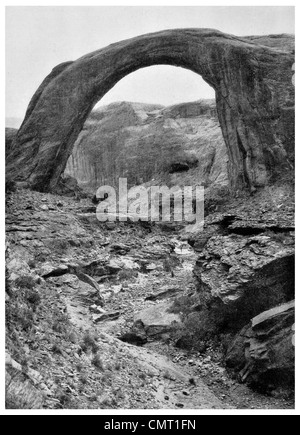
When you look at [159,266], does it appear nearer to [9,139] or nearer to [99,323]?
[99,323]

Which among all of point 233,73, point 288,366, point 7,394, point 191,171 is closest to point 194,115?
point 191,171

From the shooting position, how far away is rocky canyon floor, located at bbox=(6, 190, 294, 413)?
666 centimetres

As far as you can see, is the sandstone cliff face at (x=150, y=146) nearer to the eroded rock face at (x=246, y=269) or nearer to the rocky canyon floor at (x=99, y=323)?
the rocky canyon floor at (x=99, y=323)

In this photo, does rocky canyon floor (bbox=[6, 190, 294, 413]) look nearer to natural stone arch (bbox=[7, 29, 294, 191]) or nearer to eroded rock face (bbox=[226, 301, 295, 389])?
eroded rock face (bbox=[226, 301, 295, 389])

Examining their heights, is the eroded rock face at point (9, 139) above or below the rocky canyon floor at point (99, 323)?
above

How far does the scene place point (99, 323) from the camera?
10461 mm

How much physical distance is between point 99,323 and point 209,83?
10.8m

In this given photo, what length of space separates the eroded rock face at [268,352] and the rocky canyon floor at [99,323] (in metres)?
0.28

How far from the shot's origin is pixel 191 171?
97.9ft

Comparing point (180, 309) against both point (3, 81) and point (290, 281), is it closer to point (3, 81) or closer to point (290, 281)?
point (290, 281)

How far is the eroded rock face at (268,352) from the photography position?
26.3 ft

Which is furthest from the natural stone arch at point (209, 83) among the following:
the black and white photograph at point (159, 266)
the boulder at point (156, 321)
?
the boulder at point (156, 321)
